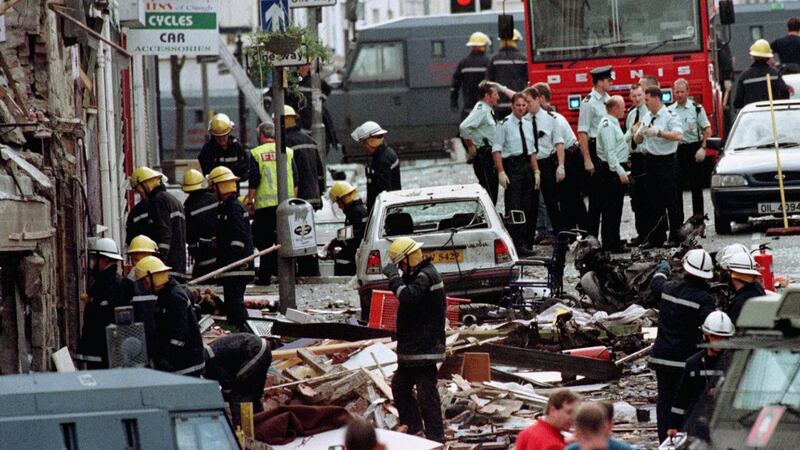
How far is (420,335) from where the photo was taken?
13.6 meters

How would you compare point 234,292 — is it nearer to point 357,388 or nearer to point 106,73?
point 357,388

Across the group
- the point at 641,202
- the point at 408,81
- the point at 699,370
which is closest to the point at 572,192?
the point at 641,202

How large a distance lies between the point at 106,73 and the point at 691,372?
11.2 metres

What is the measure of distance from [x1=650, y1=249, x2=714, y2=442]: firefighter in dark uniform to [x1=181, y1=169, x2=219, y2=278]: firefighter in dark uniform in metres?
6.70

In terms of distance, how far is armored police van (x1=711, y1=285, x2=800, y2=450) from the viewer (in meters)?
8.05

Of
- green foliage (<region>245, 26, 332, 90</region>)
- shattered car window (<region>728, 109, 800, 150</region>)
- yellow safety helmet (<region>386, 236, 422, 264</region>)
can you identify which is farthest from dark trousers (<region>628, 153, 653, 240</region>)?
yellow safety helmet (<region>386, 236, 422, 264</region>)

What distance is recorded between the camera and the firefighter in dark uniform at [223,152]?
21000 mm

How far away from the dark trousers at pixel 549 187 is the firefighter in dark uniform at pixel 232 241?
16.0 feet

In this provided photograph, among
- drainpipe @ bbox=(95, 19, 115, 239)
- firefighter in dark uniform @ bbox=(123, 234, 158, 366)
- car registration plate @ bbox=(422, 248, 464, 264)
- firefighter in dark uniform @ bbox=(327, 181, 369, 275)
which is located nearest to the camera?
firefighter in dark uniform @ bbox=(123, 234, 158, 366)

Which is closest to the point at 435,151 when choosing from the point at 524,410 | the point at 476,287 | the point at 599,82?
the point at 599,82

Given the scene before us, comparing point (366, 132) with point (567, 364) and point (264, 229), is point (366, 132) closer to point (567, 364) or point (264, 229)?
point (264, 229)

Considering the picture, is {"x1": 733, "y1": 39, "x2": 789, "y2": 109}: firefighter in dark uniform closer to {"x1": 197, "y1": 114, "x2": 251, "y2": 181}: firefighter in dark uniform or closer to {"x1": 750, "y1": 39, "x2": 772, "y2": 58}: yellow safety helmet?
{"x1": 750, "y1": 39, "x2": 772, "y2": 58}: yellow safety helmet

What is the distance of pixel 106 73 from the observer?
21609 mm

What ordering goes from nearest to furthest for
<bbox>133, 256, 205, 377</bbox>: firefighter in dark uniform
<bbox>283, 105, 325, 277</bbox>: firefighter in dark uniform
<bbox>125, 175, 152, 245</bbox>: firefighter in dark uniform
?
<bbox>133, 256, 205, 377</bbox>: firefighter in dark uniform < <bbox>125, 175, 152, 245</bbox>: firefighter in dark uniform < <bbox>283, 105, 325, 277</bbox>: firefighter in dark uniform
